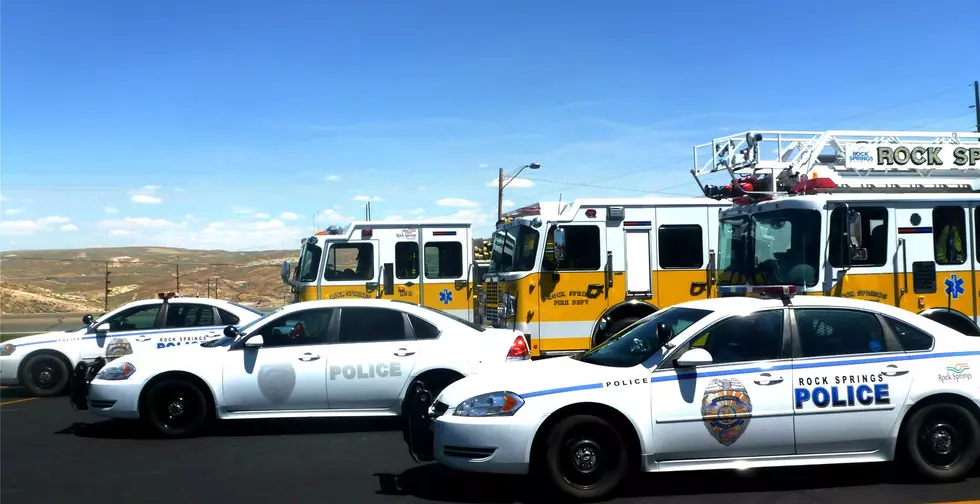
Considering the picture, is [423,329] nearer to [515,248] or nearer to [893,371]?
[515,248]

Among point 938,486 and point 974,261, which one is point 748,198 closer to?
point 974,261

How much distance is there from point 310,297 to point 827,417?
1043 cm

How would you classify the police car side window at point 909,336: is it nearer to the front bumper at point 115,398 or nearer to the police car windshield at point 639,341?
the police car windshield at point 639,341

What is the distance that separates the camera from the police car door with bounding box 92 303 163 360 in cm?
1188

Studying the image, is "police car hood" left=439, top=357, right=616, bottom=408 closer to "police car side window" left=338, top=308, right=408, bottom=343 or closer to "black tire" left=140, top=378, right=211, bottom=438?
"police car side window" left=338, top=308, right=408, bottom=343

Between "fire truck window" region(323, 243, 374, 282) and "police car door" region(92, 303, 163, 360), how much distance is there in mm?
3500

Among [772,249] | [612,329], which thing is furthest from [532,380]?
[612,329]

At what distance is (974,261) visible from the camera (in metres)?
10.4

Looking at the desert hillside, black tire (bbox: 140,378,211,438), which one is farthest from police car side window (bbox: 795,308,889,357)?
the desert hillside

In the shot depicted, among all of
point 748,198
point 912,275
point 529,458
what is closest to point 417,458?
point 529,458

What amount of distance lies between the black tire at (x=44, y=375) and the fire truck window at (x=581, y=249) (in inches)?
306

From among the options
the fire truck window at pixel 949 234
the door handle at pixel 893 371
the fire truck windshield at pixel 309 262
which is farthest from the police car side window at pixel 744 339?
the fire truck windshield at pixel 309 262

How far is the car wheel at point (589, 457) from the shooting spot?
5887 mm

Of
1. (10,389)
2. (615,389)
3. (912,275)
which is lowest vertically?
(10,389)
